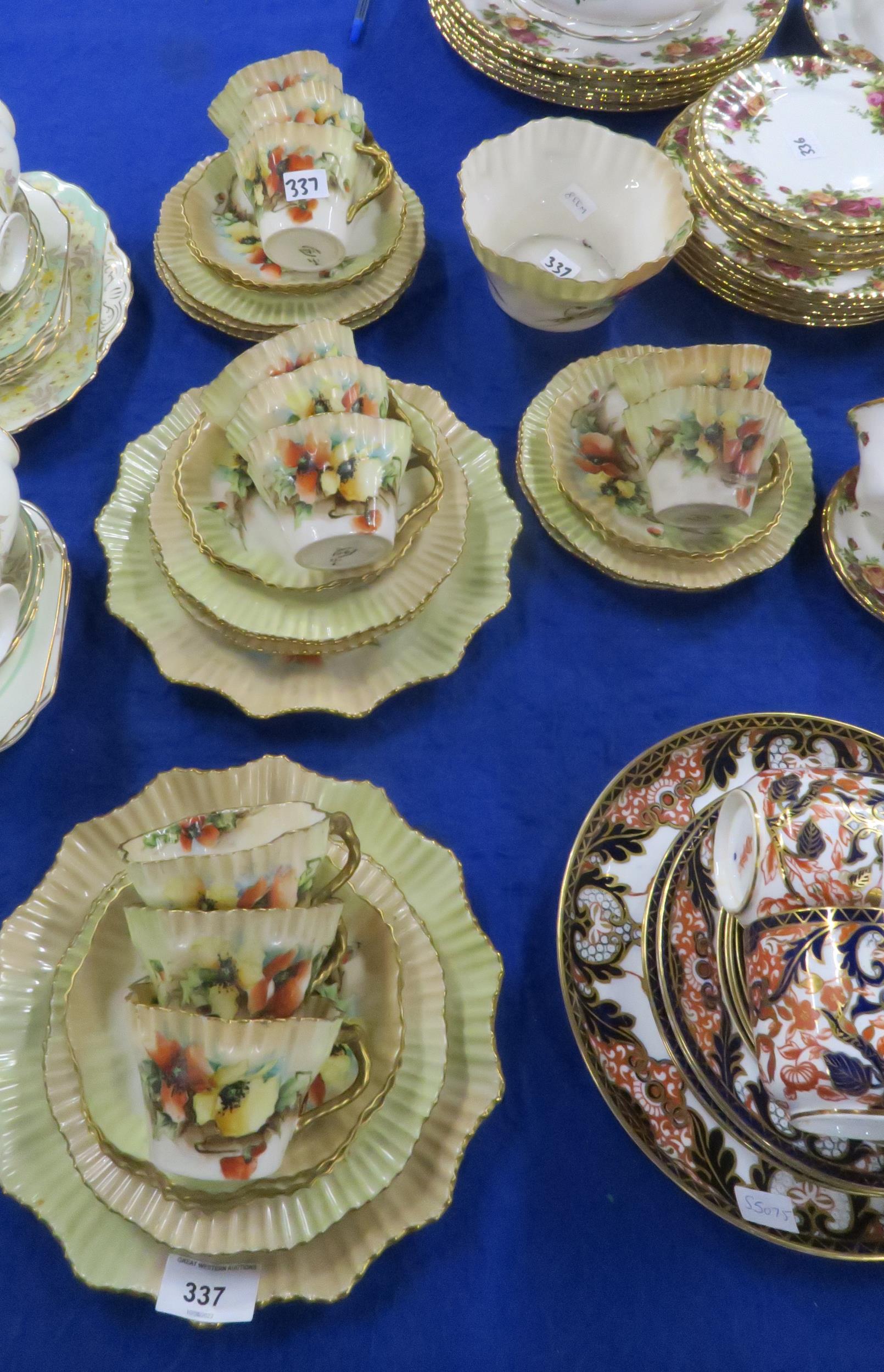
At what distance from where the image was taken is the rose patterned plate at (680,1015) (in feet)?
1.86

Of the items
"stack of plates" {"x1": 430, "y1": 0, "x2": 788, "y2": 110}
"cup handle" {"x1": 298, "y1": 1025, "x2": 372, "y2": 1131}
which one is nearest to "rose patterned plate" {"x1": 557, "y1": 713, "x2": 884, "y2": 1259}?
"cup handle" {"x1": 298, "y1": 1025, "x2": 372, "y2": 1131}

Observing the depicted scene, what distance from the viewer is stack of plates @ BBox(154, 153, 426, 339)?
0.85m

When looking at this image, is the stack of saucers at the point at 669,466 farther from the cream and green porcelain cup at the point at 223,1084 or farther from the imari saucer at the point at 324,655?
the cream and green porcelain cup at the point at 223,1084

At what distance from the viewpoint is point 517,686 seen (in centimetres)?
83

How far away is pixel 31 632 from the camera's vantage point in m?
0.70

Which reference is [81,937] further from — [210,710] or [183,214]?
[183,214]

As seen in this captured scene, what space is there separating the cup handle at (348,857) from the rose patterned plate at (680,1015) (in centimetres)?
19

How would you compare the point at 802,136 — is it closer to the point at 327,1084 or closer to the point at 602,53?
the point at 602,53

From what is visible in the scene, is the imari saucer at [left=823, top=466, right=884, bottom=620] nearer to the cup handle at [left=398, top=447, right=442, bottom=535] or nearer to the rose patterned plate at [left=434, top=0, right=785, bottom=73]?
the cup handle at [left=398, top=447, right=442, bottom=535]

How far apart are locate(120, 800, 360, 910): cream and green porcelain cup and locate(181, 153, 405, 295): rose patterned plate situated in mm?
522

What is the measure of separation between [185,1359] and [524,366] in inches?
34.0

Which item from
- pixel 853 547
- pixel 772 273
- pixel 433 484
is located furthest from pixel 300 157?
pixel 853 547

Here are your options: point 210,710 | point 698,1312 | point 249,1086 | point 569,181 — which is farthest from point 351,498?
point 698,1312

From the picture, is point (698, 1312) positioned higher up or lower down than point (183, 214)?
lower down
